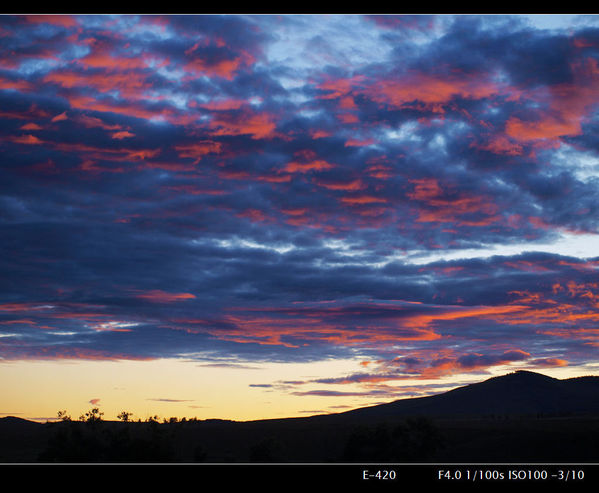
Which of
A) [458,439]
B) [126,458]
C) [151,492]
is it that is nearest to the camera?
[151,492]

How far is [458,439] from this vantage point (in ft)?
288

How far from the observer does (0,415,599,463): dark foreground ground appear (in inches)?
2208

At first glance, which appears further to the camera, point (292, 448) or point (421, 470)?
point (292, 448)

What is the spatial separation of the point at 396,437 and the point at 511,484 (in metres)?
47.9

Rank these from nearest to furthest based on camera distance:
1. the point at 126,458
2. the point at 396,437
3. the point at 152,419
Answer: the point at 126,458 → the point at 152,419 → the point at 396,437

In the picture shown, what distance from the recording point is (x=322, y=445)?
293ft

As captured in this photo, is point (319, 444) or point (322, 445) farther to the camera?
point (319, 444)

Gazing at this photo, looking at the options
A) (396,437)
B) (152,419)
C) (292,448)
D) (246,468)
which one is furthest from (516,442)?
(246,468)

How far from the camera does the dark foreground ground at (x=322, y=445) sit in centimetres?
5609

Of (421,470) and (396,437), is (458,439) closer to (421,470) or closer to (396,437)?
(396,437)

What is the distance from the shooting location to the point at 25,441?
10588 cm
